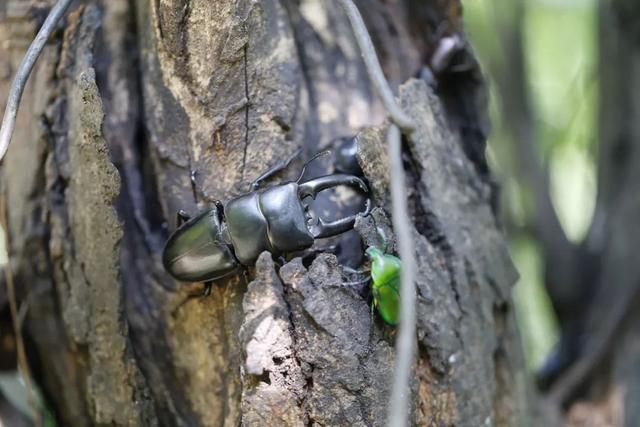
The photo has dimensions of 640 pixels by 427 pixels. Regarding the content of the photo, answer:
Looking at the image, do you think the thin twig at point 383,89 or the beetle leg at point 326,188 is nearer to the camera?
the thin twig at point 383,89

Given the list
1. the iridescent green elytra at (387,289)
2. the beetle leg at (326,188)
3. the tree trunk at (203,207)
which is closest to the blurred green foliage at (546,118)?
the tree trunk at (203,207)

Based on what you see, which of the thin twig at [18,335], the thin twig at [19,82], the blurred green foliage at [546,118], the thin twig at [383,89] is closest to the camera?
the thin twig at [383,89]

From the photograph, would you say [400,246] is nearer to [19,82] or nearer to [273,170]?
[273,170]

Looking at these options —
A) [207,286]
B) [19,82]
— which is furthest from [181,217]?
[19,82]

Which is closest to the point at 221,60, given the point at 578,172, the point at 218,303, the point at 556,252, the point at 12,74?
the point at 218,303

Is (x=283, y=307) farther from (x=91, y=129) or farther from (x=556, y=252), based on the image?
(x=556, y=252)

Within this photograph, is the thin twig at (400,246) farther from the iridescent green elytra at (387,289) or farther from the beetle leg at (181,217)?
the beetle leg at (181,217)
